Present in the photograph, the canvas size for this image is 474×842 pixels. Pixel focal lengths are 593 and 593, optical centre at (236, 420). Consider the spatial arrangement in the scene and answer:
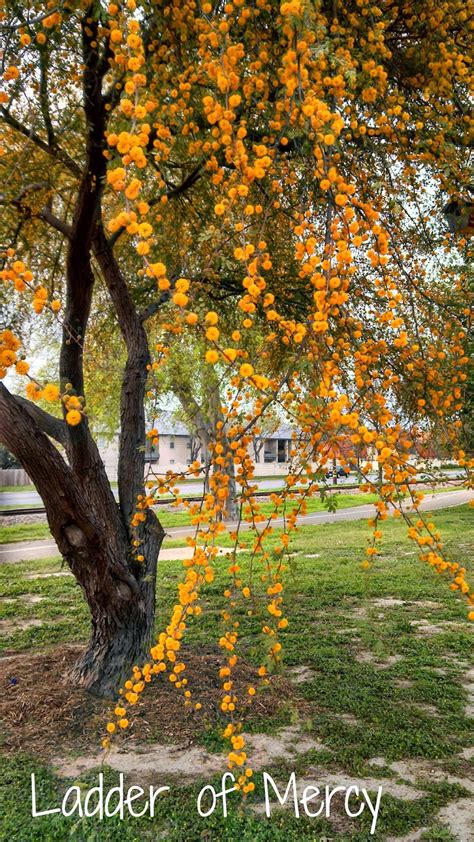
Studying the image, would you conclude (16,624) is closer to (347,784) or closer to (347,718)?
(347,718)

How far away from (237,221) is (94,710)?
3.42m

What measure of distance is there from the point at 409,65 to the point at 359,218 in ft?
5.52

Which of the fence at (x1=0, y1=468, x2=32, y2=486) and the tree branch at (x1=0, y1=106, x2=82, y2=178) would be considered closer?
the tree branch at (x1=0, y1=106, x2=82, y2=178)

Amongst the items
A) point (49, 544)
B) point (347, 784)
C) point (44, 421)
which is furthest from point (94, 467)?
point (49, 544)

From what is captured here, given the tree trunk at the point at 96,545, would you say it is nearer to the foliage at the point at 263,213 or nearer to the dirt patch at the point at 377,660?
the foliage at the point at 263,213

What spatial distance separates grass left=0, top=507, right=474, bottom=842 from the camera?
2.86 metres

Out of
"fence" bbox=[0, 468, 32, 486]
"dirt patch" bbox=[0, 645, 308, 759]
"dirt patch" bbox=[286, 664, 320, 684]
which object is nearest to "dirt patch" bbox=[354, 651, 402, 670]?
"dirt patch" bbox=[286, 664, 320, 684]

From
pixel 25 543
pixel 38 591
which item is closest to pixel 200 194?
pixel 38 591

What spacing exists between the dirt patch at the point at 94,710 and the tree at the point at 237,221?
27cm

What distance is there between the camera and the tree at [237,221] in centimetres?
181

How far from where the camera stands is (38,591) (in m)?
8.22

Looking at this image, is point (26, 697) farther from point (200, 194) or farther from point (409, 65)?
point (409, 65)

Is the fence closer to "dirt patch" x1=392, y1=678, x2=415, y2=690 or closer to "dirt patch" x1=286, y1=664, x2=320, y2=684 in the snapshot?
"dirt patch" x1=286, y1=664, x2=320, y2=684

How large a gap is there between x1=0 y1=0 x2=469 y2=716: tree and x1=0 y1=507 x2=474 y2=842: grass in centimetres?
88
